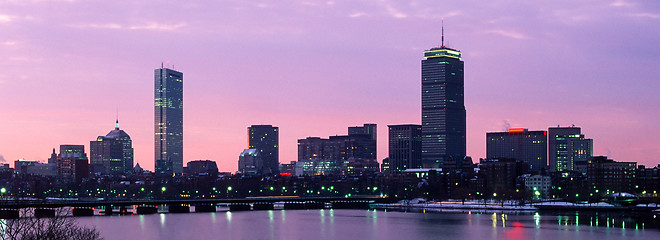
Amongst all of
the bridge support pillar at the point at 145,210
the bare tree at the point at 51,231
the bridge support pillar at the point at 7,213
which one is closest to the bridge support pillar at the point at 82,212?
the bridge support pillar at the point at 145,210

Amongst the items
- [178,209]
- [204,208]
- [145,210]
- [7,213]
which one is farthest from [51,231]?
[204,208]

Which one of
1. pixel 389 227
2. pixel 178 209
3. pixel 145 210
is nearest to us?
pixel 389 227

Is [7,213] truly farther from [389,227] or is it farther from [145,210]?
[389,227]

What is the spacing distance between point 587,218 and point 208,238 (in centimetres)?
7295

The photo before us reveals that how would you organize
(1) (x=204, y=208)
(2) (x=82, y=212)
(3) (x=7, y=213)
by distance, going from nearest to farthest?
(3) (x=7, y=213) < (2) (x=82, y=212) < (1) (x=204, y=208)

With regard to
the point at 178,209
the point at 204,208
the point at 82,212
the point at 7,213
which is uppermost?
the point at 7,213

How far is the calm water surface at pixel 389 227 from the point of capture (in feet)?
372

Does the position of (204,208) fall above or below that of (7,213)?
below

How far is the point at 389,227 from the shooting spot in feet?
430

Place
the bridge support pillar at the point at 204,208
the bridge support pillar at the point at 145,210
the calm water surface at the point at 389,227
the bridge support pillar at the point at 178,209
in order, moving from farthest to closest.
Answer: the bridge support pillar at the point at 204,208 → the bridge support pillar at the point at 178,209 → the bridge support pillar at the point at 145,210 → the calm water surface at the point at 389,227

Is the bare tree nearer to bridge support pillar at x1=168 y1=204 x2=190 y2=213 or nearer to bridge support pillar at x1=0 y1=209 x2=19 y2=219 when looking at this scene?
bridge support pillar at x1=0 y1=209 x2=19 y2=219

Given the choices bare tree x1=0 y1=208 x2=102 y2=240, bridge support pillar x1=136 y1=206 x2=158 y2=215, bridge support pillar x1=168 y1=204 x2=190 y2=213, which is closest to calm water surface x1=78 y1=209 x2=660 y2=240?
bridge support pillar x1=136 y1=206 x2=158 y2=215

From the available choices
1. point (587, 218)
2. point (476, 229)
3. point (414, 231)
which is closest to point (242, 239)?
point (414, 231)

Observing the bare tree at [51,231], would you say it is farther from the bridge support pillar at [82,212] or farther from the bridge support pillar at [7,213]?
the bridge support pillar at [82,212]
